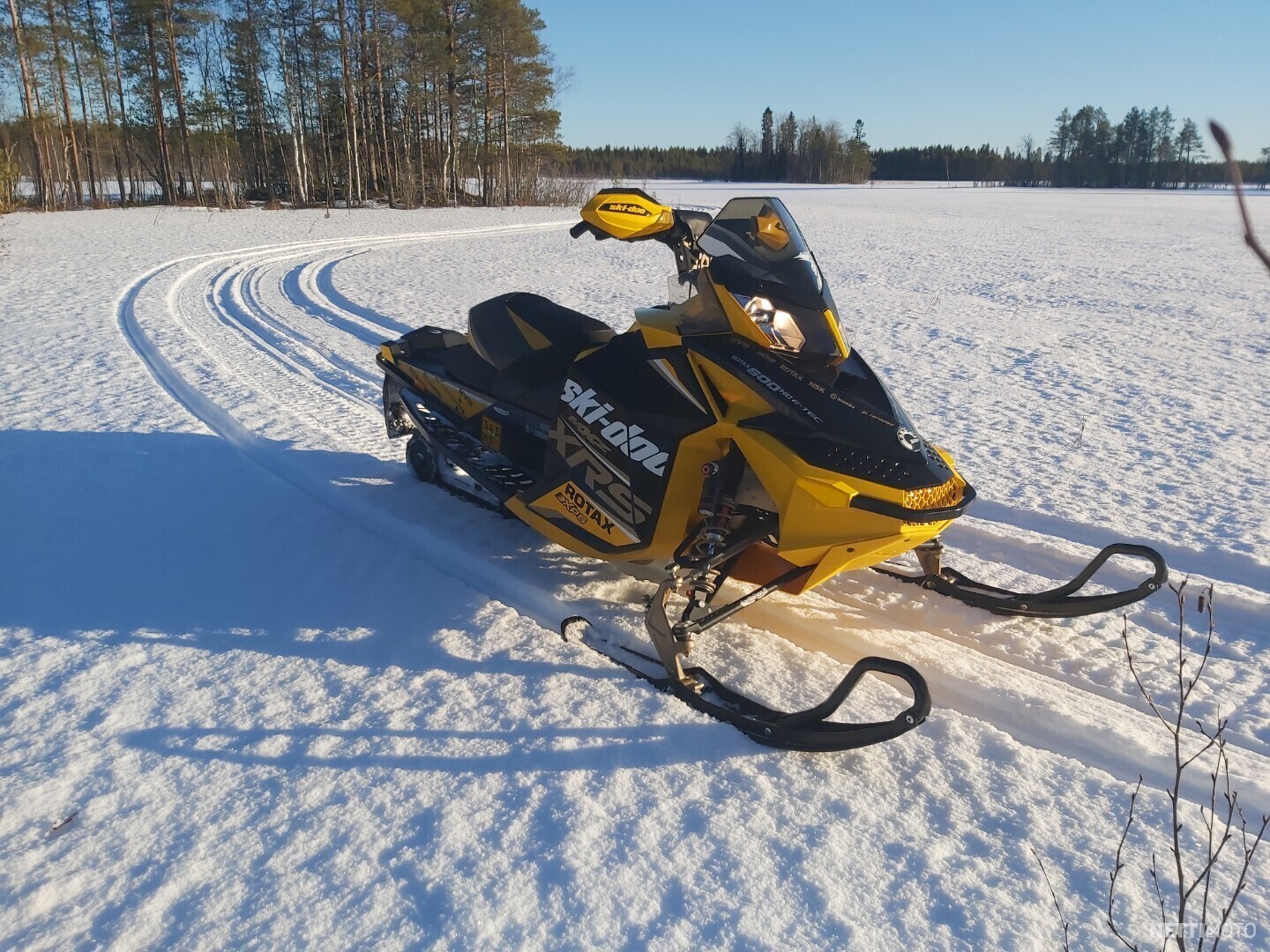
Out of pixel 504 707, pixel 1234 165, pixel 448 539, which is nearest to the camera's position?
pixel 1234 165

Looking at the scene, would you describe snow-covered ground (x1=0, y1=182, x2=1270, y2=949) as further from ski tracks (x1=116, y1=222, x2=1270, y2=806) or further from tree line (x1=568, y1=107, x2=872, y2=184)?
tree line (x1=568, y1=107, x2=872, y2=184)

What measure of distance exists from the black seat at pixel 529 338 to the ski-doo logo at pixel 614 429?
1.63 feet

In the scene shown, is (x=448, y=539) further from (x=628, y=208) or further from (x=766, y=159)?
(x=766, y=159)

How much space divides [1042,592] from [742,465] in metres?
1.36

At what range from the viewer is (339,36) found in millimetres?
31250

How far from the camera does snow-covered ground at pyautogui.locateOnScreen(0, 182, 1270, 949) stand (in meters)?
2.00

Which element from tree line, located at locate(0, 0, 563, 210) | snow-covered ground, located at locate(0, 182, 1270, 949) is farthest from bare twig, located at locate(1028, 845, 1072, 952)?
tree line, located at locate(0, 0, 563, 210)

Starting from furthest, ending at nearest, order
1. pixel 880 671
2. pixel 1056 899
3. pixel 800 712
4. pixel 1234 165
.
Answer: pixel 800 712
pixel 880 671
pixel 1056 899
pixel 1234 165

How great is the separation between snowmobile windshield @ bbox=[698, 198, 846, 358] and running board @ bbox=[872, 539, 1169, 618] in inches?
42.2

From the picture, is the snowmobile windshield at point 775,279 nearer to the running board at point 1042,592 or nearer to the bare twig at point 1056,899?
the running board at point 1042,592

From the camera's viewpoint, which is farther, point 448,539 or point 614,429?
point 448,539

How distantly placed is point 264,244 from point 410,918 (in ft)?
56.5

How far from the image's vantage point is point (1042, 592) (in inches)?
128

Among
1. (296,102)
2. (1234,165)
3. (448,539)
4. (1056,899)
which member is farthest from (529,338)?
(296,102)
